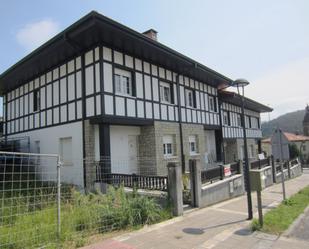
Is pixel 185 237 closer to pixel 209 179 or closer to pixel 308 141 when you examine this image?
pixel 209 179

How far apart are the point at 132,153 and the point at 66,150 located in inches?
119

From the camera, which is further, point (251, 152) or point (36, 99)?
point (251, 152)

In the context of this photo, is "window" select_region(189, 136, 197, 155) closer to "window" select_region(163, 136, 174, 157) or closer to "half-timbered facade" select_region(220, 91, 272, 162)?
"window" select_region(163, 136, 174, 157)

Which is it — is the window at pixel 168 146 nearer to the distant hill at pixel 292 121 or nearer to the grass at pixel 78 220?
the grass at pixel 78 220

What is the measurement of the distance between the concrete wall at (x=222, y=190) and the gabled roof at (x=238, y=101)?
15.9 ft

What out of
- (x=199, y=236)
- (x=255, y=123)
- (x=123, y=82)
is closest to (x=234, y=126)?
(x=255, y=123)

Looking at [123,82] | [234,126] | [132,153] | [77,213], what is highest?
[123,82]

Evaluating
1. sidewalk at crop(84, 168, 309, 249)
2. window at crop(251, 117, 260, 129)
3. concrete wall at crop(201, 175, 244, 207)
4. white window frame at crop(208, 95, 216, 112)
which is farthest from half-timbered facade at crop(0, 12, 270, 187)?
window at crop(251, 117, 260, 129)

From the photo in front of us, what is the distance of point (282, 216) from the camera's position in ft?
23.6

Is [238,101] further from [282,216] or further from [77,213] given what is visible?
[77,213]

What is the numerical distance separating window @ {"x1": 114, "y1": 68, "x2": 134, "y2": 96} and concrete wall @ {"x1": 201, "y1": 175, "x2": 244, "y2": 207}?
17.5ft

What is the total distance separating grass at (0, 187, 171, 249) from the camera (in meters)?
4.90

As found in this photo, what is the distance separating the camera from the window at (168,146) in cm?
1341

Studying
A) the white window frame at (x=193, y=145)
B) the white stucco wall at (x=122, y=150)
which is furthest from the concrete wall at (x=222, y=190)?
the white stucco wall at (x=122, y=150)
